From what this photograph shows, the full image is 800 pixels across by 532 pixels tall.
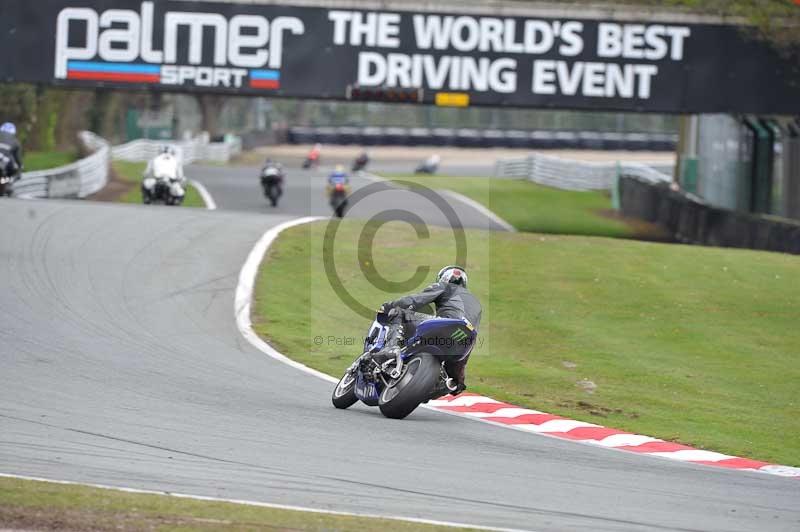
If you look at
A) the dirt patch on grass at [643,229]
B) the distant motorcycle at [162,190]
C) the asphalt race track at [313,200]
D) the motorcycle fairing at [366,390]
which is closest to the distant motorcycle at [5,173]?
the distant motorcycle at [162,190]

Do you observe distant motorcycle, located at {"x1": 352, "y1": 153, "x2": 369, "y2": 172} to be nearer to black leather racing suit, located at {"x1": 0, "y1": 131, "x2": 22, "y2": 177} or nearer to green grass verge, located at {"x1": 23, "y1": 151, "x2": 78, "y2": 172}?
green grass verge, located at {"x1": 23, "y1": 151, "x2": 78, "y2": 172}

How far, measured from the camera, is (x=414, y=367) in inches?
406

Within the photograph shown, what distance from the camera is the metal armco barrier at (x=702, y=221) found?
2562 centimetres

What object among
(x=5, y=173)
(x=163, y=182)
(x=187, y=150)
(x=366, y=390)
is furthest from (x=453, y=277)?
(x=187, y=150)

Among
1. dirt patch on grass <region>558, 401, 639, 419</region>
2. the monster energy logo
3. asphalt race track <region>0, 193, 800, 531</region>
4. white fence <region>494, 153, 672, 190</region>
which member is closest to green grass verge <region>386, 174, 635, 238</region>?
white fence <region>494, 153, 672, 190</region>

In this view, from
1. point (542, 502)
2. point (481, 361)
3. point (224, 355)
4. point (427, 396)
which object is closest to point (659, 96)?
point (481, 361)

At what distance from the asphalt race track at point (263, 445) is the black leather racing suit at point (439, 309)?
55 cm

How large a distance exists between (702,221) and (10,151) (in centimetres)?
1621

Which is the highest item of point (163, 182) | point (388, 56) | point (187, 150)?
point (388, 56)

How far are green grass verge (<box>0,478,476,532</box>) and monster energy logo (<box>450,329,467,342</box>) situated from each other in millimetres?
3413

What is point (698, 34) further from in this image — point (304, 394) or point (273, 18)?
point (304, 394)

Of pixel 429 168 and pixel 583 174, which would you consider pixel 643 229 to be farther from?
pixel 429 168

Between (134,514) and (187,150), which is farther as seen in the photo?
(187,150)

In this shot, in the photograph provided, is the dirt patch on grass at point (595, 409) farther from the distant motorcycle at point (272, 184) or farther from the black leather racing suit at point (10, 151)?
the distant motorcycle at point (272, 184)
